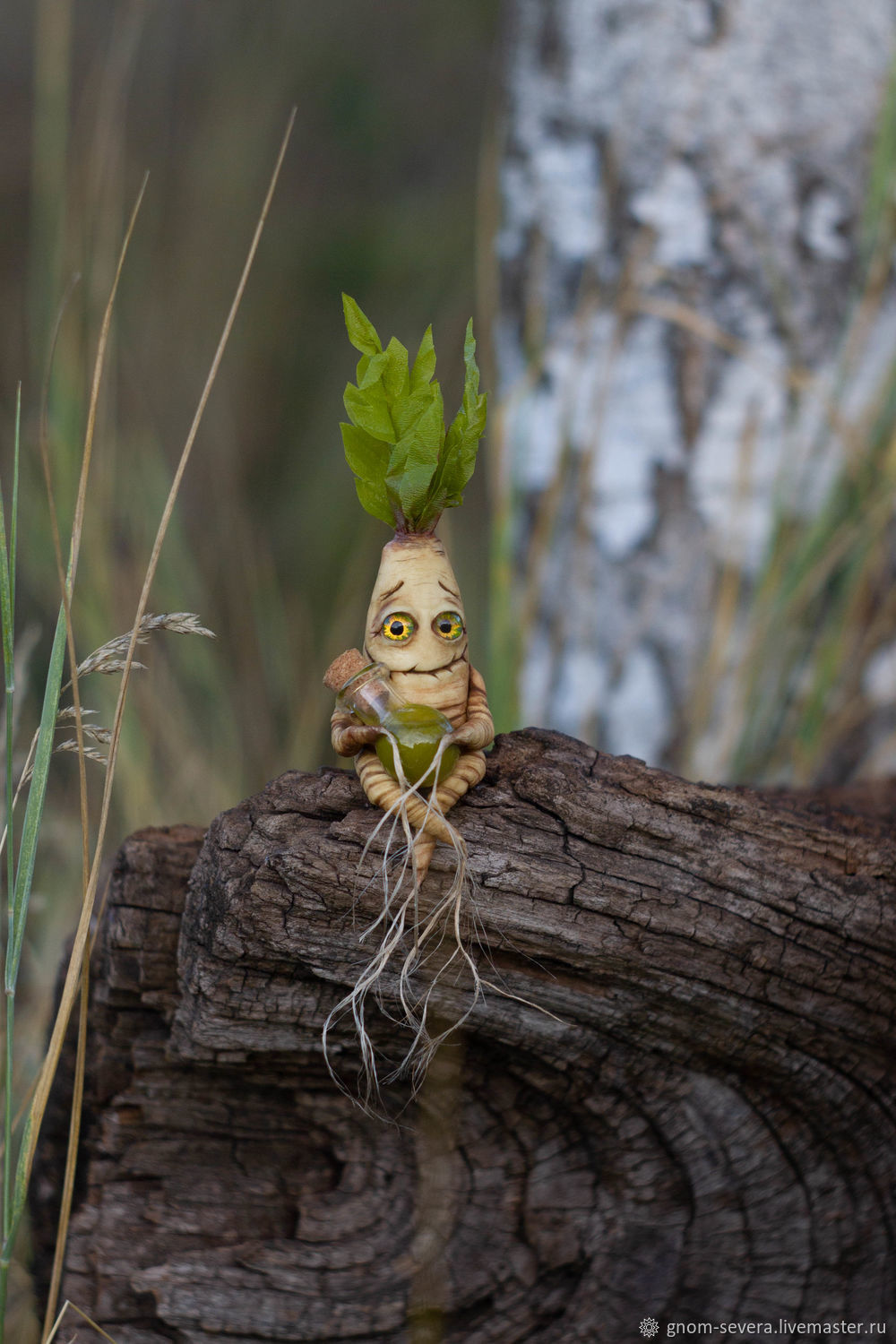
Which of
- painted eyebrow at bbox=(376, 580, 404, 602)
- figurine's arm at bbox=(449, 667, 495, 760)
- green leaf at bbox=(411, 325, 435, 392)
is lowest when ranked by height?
figurine's arm at bbox=(449, 667, 495, 760)

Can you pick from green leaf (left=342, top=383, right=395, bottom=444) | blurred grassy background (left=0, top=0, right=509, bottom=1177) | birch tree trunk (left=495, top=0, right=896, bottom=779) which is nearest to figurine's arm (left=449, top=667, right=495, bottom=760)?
green leaf (left=342, top=383, right=395, bottom=444)

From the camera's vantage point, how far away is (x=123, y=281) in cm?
248

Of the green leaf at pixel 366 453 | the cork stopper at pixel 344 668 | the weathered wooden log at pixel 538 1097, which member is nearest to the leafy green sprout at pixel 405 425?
the green leaf at pixel 366 453

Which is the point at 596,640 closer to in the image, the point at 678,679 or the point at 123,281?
the point at 678,679

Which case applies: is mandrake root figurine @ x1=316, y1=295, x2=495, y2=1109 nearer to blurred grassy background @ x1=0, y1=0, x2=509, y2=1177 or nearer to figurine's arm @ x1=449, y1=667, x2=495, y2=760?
figurine's arm @ x1=449, y1=667, x2=495, y2=760

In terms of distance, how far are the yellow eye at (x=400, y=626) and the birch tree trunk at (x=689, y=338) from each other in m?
0.80

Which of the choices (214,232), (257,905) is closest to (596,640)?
(257,905)

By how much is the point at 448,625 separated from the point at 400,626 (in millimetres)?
42

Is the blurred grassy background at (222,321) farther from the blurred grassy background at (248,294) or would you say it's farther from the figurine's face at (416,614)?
the figurine's face at (416,614)

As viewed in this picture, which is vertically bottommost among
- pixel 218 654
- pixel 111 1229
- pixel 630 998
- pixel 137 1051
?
pixel 111 1229

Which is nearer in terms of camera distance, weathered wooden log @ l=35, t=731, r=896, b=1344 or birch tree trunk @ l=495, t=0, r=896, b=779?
weathered wooden log @ l=35, t=731, r=896, b=1344

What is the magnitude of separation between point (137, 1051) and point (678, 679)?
1203mm

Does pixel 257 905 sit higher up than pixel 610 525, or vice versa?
pixel 610 525

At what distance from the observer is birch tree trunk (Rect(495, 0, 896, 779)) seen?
172cm
